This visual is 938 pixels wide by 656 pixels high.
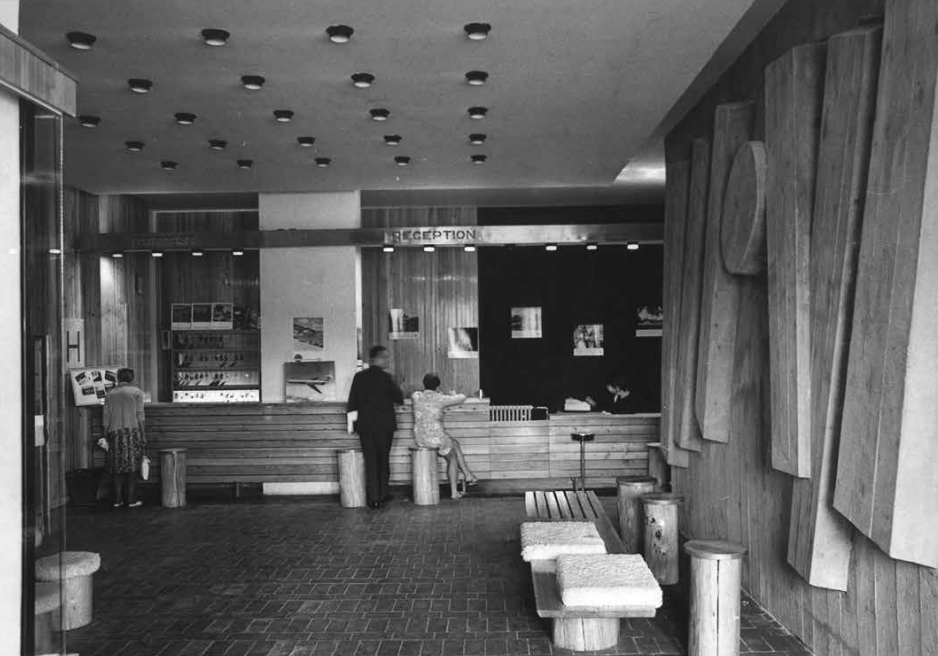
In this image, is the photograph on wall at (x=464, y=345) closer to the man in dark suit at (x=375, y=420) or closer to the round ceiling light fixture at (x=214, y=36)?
the man in dark suit at (x=375, y=420)

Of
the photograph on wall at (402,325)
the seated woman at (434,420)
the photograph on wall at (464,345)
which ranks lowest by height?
the seated woman at (434,420)

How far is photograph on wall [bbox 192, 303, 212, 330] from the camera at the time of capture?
1315 cm

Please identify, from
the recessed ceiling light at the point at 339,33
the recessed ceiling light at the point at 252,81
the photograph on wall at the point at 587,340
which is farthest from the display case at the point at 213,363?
the recessed ceiling light at the point at 339,33

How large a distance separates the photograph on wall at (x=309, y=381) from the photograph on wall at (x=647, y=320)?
5414 mm

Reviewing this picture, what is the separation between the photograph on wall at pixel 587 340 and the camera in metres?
14.0

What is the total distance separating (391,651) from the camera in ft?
17.2

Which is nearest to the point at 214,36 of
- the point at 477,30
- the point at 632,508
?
the point at 477,30

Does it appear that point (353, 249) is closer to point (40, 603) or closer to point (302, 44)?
point (302, 44)

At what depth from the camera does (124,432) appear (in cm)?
990

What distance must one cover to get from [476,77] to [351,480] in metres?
5.31

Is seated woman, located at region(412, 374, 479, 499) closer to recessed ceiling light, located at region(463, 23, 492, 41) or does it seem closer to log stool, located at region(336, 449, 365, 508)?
log stool, located at region(336, 449, 365, 508)

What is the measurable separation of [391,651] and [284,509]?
16.1 ft

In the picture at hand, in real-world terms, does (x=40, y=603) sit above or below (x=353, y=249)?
below

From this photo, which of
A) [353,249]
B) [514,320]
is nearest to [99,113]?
[353,249]
